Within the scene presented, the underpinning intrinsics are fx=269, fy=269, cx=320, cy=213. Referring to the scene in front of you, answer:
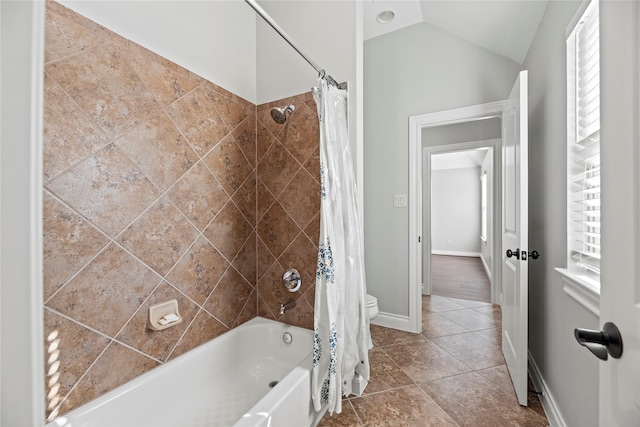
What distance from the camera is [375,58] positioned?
2.70m

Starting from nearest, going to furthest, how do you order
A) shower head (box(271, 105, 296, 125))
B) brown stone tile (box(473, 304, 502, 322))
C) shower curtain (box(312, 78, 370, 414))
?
shower curtain (box(312, 78, 370, 414)) → shower head (box(271, 105, 296, 125)) → brown stone tile (box(473, 304, 502, 322))

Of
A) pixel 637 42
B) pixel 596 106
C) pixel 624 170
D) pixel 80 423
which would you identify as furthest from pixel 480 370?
pixel 80 423

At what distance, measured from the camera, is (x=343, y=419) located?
1.50 m

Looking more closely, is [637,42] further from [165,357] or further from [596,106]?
[165,357]

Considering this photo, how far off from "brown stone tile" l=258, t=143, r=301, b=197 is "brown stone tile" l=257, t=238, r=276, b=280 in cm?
39

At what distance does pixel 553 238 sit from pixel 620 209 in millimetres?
1312

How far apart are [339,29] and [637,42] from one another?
1570 millimetres

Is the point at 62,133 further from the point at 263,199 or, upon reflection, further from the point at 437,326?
the point at 437,326

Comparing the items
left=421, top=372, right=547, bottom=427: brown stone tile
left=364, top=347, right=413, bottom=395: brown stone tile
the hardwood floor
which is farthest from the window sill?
the hardwood floor

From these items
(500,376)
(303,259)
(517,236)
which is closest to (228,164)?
(303,259)

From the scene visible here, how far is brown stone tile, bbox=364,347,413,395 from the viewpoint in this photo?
5.79 feet

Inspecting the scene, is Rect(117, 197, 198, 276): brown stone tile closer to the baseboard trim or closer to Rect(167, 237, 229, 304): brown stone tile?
Rect(167, 237, 229, 304): brown stone tile

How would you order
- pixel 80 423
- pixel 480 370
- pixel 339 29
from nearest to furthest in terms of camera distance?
pixel 80 423 < pixel 339 29 < pixel 480 370

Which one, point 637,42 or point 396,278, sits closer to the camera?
point 637,42
